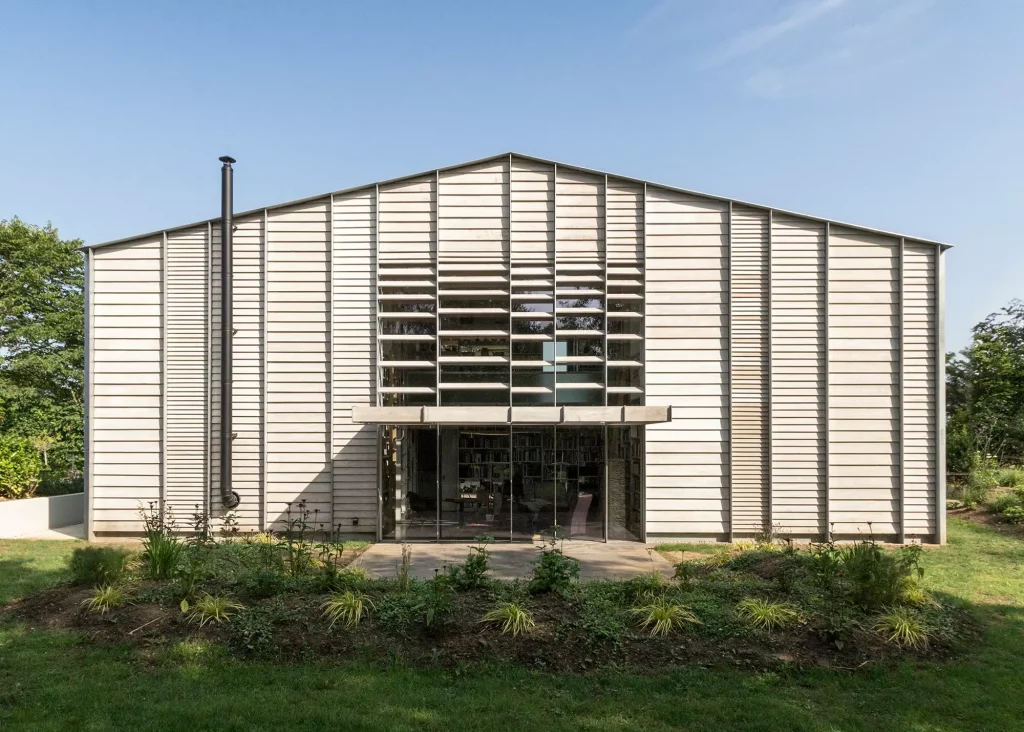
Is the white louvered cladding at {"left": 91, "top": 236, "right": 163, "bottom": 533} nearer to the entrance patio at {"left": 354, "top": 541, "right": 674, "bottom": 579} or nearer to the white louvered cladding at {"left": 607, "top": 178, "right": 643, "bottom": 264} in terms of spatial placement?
the entrance patio at {"left": 354, "top": 541, "right": 674, "bottom": 579}

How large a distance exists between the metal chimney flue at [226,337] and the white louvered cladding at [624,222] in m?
8.74

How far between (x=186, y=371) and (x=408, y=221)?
6.20 meters

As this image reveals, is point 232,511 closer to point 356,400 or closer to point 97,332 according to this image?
point 356,400

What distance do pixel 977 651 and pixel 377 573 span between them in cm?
819

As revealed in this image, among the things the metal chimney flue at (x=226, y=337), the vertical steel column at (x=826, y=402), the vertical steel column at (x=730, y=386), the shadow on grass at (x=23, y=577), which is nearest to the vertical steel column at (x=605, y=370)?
the vertical steel column at (x=730, y=386)

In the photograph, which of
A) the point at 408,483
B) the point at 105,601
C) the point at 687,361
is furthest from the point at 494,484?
the point at 105,601

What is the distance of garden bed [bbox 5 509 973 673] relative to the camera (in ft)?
21.3

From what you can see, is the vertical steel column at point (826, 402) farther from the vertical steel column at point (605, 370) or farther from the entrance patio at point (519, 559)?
the vertical steel column at point (605, 370)

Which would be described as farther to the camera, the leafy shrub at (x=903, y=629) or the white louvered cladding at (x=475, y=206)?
the white louvered cladding at (x=475, y=206)

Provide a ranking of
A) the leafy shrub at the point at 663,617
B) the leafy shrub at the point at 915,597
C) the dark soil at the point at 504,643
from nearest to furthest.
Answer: the dark soil at the point at 504,643
the leafy shrub at the point at 663,617
the leafy shrub at the point at 915,597

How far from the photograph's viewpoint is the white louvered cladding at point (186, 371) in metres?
14.0

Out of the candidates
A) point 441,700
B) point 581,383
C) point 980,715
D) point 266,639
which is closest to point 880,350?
point 581,383

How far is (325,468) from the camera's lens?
45.8 ft

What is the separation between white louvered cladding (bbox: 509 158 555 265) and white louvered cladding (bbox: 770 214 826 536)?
5184mm
